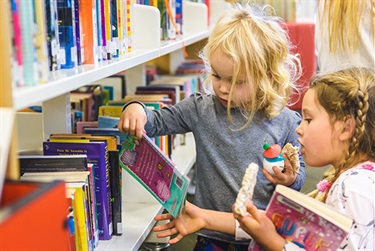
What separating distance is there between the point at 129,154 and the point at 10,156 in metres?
0.67

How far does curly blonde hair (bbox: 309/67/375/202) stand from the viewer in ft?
4.47

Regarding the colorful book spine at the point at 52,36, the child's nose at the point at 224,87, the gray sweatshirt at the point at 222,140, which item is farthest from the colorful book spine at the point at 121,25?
the colorful book spine at the point at 52,36

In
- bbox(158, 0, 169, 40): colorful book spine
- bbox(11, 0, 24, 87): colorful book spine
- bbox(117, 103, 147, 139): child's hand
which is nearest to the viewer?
bbox(11, 0, 24, 87): colorful book spine

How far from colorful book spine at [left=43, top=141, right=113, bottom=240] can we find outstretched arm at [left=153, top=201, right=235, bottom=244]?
164 millimetres

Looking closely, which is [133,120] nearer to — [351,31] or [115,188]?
[115,188]

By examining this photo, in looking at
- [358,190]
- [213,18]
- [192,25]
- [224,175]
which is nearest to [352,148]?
[358,190]

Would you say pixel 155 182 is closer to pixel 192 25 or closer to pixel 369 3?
pixel 369 3

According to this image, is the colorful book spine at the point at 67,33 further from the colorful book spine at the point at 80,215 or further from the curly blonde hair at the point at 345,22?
the curly blonde hair at the point at 345,22

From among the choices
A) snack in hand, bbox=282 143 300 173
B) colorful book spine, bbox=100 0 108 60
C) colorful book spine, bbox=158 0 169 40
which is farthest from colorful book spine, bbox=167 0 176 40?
snack in hand, bbox=282 143 300 173

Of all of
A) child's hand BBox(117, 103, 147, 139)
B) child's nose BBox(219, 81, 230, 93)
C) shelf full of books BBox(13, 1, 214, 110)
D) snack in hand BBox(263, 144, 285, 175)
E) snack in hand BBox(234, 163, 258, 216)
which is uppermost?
shelf full of books BBox(13, 1, 214, 110)

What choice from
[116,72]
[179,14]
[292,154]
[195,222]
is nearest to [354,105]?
[292,154]

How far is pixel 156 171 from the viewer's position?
1.51 m

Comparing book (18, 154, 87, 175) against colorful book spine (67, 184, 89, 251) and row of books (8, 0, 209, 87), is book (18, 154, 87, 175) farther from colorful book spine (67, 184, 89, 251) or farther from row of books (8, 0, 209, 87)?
row of books (8, 0, 209, 87)

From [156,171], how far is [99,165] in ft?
0.52
